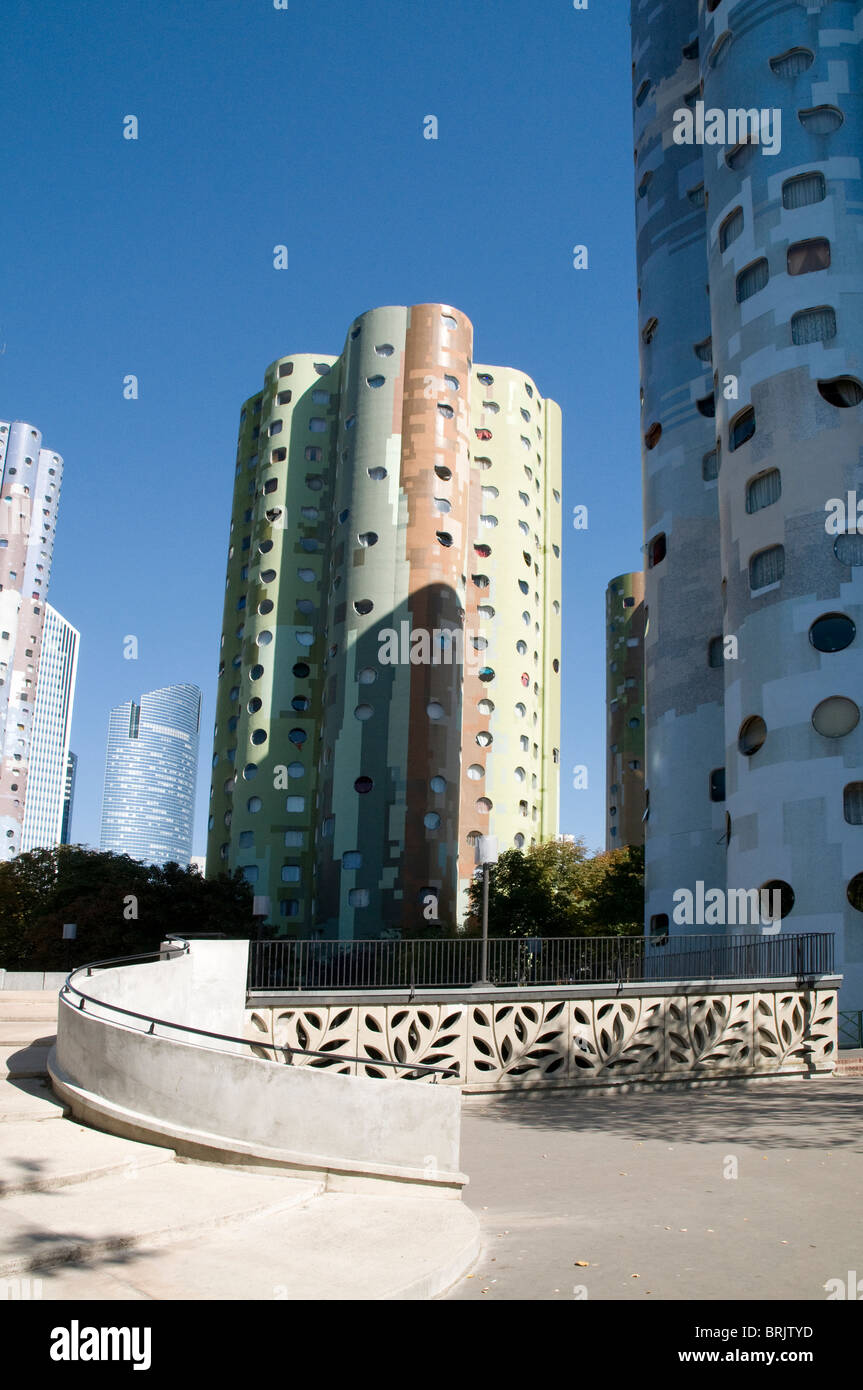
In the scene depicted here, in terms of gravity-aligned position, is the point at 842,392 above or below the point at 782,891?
above

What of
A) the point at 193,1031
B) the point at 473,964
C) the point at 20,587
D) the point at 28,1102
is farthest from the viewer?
the point at 20,587

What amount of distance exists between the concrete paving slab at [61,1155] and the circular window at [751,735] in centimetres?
2630

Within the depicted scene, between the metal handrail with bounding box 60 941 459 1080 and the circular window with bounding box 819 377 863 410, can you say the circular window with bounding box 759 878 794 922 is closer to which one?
the circular window with bounding box 819 377 863 410

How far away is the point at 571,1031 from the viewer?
2086 cm

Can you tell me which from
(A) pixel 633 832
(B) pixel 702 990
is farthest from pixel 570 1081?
(A) pixel 633 832

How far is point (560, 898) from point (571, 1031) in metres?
34.7

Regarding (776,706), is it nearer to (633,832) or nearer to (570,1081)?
(570,1081)

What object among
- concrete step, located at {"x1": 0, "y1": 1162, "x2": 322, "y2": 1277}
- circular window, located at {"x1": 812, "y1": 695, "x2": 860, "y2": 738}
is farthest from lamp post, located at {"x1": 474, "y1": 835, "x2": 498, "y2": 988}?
circular window, located at {"x1": 812, "y1": 695, "x2": 860, "y2": 738}

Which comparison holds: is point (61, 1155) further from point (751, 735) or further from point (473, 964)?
point (751, 735)

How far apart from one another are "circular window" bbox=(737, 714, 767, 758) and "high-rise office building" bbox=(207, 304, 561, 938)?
2805 cm

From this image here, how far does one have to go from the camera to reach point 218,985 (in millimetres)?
19078

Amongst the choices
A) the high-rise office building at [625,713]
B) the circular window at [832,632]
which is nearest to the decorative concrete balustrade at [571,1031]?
the circular window at [832,632]

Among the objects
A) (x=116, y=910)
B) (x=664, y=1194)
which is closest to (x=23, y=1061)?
(x=664, y=1194)

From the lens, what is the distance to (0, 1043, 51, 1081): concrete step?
45.7ft
